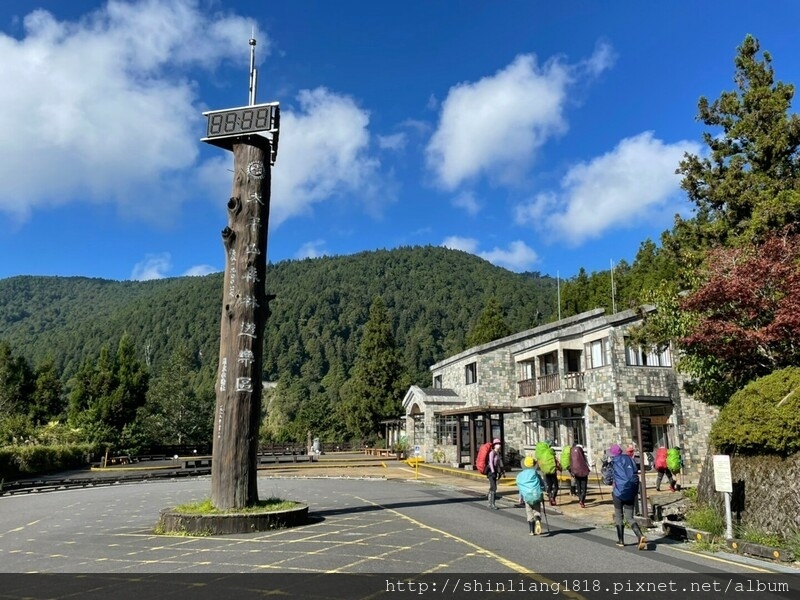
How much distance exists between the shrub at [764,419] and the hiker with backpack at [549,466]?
4309 mm

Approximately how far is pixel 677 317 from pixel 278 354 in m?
112

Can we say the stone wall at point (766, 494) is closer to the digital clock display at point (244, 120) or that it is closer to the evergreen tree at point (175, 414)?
the digital clock display at point (244, 120)

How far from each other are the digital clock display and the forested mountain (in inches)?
3078

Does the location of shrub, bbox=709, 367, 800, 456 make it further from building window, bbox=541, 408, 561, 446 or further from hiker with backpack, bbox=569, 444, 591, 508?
building window, bbox=541, 408, 561, 446

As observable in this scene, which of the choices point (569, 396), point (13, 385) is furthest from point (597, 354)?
point (13, 385)

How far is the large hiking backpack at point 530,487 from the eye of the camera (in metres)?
10.4

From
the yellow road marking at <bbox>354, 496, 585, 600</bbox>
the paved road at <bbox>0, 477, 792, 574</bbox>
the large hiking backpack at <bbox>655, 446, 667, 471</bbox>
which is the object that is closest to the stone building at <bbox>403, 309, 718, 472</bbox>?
the large hiking backpack at <bbox>655, 446, 667, 471</bbox>

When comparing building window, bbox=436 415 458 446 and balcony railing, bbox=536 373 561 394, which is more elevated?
balcony railing, bbox=536 373 561 394

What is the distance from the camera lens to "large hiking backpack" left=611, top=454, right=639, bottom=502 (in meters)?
9.45

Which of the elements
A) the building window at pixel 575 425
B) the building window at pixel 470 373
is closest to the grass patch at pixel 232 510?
the building window at pixel 575 425

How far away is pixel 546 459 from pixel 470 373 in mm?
19147

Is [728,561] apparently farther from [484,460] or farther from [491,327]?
[491,327]

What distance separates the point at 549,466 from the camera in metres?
14.6

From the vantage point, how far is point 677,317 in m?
16.7
